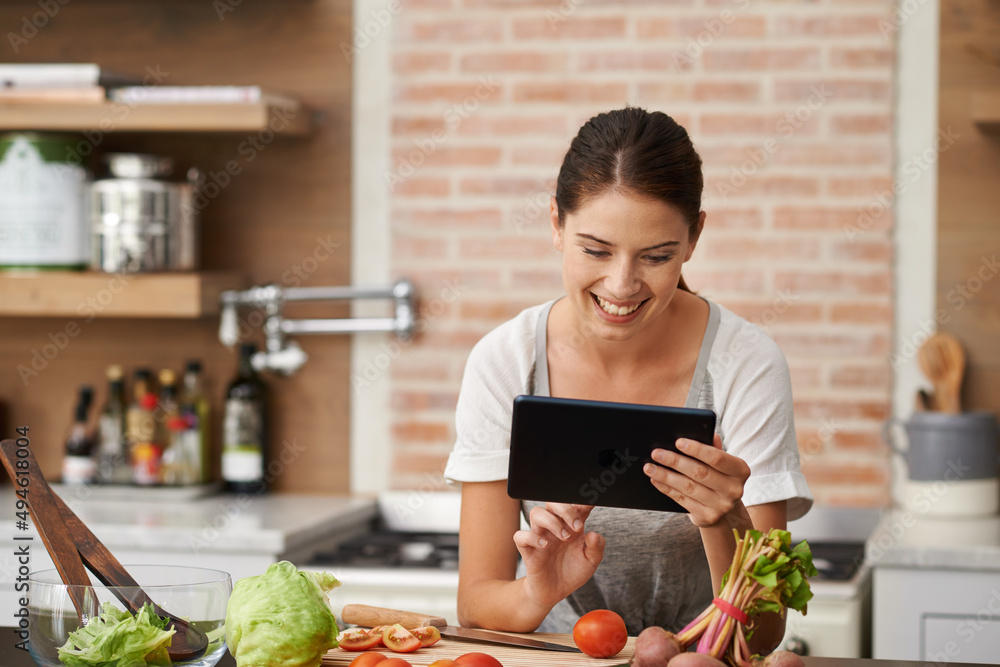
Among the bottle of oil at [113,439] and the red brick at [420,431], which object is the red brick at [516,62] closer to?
the red brick at [420,431]

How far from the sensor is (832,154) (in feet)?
7.87

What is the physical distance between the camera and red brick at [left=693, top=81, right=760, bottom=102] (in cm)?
242

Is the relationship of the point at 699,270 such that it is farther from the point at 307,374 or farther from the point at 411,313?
the point at 307,374

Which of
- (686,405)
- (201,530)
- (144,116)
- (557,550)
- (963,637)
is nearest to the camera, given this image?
(557,550)

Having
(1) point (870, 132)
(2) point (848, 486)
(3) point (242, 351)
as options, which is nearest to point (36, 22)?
(3) point (242, 351)

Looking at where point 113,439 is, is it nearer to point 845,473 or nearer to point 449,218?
point 449,218

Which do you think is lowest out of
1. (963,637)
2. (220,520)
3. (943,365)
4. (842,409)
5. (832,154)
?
(963,637)

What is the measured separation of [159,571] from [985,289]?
1.92 metres

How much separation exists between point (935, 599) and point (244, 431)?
1505 millimetres

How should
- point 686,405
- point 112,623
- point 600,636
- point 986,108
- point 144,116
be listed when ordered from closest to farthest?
point 112,623, point 600,636, point 686,405, point 986,108, point 144,116

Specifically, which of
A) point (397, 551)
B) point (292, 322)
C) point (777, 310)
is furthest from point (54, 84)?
point (777, 310)

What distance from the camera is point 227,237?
2621 mm

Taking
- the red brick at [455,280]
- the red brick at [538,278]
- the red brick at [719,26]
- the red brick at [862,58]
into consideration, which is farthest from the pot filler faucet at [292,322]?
the red brick at [862,58]

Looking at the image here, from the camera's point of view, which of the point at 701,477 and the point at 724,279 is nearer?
the point at 701,477
